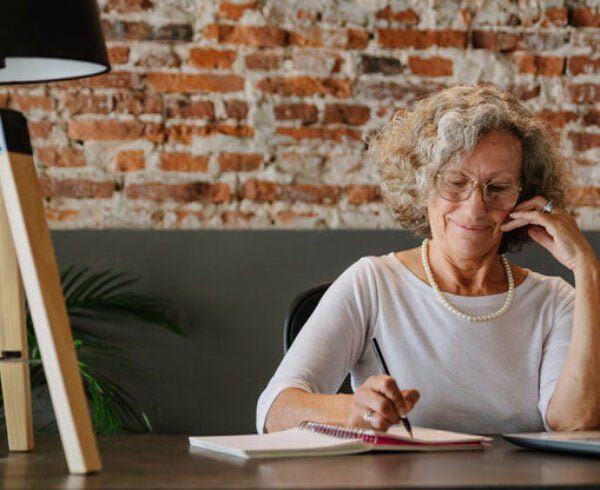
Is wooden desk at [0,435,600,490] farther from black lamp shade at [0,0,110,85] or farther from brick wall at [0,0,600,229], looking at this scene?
brick wall at [0,0,600,229]

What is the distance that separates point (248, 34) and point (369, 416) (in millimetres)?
1840

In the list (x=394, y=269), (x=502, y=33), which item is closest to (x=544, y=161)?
(x=394, y=269)

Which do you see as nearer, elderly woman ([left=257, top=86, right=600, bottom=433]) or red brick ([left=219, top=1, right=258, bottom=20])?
elderly woman ([left=257, top=86, right=600, bottom=433])

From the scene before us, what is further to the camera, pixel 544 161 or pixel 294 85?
pixel 294 85

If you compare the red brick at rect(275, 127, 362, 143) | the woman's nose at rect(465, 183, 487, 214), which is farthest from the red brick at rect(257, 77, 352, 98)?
the woman's nose at rect(465, 183, 487, 214)

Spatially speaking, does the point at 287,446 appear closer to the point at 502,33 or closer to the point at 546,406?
the point at 546,406

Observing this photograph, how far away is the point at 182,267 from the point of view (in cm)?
330

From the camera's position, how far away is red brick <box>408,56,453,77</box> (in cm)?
346

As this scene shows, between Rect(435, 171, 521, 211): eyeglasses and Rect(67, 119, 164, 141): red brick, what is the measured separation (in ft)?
3.88

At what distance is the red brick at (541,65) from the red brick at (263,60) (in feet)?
2.59

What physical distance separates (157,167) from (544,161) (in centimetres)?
126

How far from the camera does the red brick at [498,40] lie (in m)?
3.49

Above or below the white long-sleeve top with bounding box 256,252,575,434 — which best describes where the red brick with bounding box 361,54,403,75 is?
above

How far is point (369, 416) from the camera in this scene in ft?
5.95
